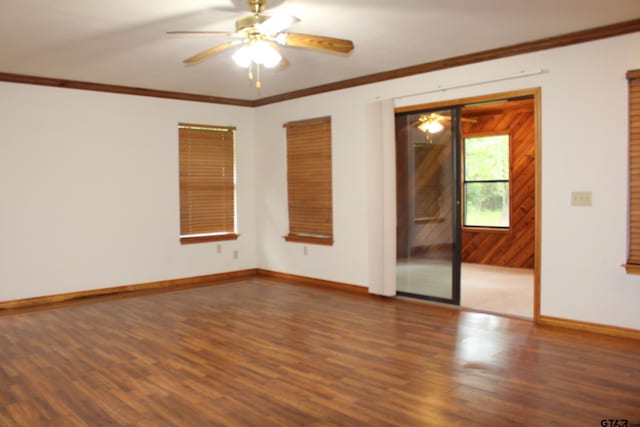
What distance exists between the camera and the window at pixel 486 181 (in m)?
8.44

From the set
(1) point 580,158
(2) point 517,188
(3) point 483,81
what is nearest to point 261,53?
(3) point 483,81

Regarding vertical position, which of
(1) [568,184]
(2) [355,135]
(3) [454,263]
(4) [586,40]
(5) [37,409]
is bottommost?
(5) [37,409]

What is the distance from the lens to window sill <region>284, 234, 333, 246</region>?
6.79 m

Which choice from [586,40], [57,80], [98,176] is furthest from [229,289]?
[586,40]

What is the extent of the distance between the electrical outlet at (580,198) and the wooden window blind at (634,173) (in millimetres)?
327

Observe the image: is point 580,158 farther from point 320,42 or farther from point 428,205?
point 320,42

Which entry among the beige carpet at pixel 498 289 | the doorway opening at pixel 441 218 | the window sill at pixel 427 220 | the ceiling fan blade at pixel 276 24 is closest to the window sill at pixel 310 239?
the doorway opening at pixel 441 218

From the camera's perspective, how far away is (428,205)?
5.82m

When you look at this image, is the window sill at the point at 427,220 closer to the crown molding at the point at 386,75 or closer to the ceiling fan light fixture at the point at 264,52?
the crown molding at the point at 386,75

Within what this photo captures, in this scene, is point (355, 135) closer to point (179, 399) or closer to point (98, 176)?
point (98, 176)

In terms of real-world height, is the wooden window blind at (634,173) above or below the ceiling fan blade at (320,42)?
below

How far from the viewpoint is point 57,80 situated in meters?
5.95

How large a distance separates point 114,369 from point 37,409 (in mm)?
686

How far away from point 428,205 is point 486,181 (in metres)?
3.21
